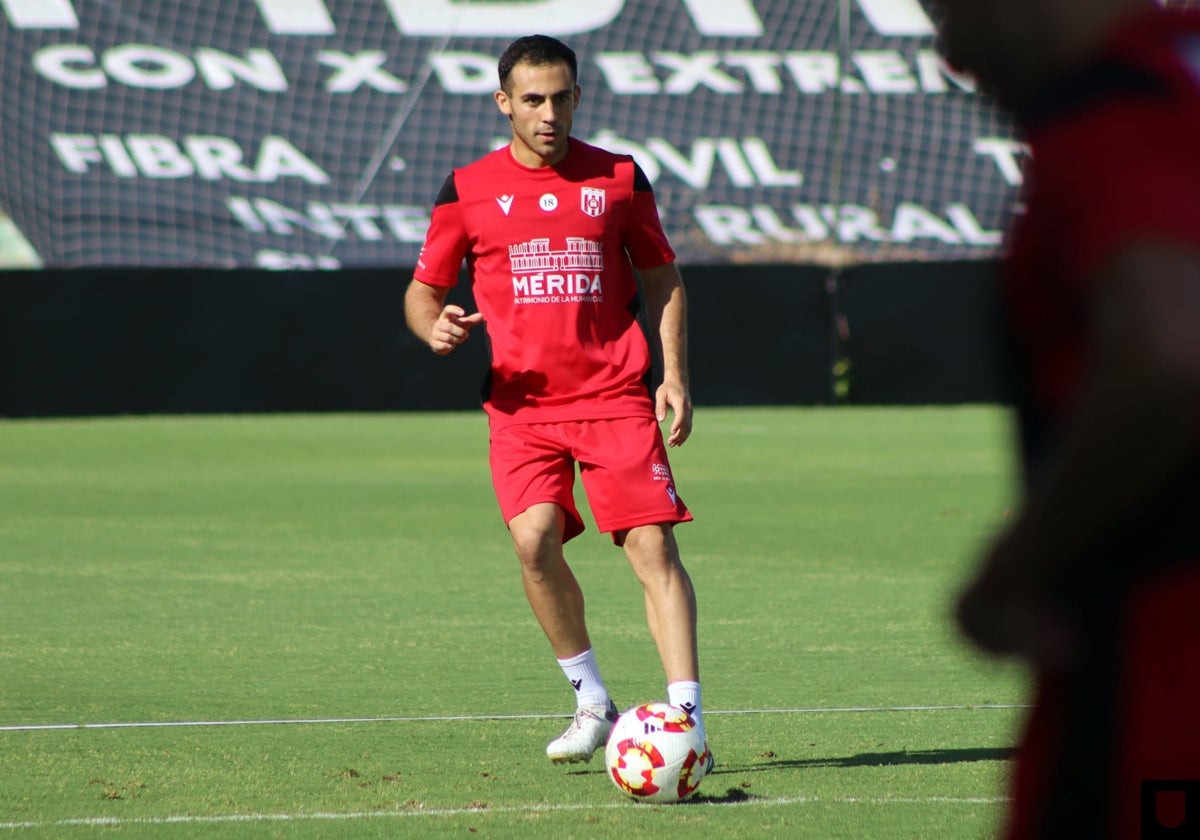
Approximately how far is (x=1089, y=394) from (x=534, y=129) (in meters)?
4.02

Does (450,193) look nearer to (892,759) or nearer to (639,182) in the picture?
(639,182)

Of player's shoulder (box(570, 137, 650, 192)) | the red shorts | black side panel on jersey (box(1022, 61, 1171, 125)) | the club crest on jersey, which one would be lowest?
the red shorts

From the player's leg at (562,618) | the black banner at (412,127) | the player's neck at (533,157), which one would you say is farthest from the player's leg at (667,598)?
the black banner at (412,127)

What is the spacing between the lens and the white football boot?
218 inches

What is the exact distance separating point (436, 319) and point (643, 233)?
0.66 metres

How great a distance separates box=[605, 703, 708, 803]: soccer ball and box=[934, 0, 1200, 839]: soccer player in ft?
9.66

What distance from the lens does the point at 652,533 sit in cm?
552

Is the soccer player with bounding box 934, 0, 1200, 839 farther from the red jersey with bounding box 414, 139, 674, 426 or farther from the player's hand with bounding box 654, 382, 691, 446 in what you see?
the red jersey with bounding box 414, 139, 674, 426

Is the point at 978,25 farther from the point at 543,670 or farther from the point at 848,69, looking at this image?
the point at 848,69

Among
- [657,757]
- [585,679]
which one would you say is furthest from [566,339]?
[657,757]

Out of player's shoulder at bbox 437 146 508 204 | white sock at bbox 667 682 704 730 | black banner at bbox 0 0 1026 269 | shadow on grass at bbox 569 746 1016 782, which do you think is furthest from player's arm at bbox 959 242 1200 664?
black banner at bbox 0 0 1026 269

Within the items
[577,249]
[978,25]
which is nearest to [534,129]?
[577,249]

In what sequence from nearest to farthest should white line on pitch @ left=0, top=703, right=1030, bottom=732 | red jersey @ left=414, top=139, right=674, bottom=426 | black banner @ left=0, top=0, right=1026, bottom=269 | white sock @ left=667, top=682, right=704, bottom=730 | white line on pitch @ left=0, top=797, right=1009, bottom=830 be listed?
white line on pitch @ left=0, top=797, right=1009, bottom=830 < white sock @ left=667, top=682, right=704, bottom=730 < red jersey @ left=414, top=139, right=674, bottom=426 < white line on pitch @ left=0, top=703, right=1030, bottom=732 < black banner @ left=0, top=0, right=1026, bottom=269

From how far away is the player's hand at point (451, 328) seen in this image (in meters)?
5.28
